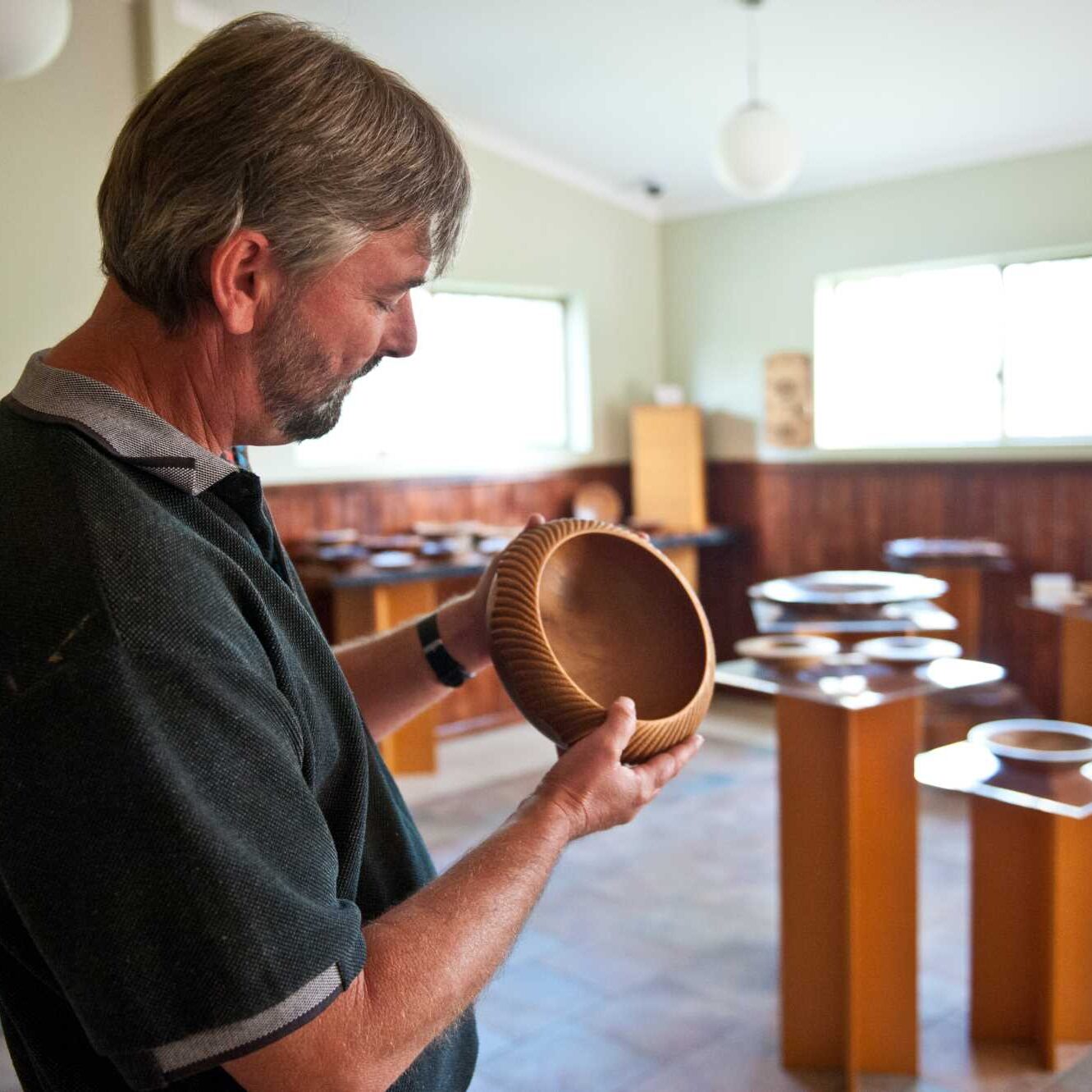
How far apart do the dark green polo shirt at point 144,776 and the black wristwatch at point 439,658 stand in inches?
22.7

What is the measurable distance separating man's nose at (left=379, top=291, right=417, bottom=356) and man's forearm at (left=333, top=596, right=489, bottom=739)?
47cm

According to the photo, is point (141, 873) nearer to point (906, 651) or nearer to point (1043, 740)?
point (1043, 740)

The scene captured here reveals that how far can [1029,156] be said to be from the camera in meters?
5.21

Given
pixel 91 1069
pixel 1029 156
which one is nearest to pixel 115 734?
pixel 91 1069

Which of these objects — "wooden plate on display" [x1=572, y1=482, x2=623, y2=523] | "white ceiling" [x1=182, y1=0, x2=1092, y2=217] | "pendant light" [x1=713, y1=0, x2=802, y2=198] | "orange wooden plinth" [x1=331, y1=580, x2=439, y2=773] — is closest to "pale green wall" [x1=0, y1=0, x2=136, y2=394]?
"white ceiling" [x1=182, y1=0, x2=1092, y2=217]

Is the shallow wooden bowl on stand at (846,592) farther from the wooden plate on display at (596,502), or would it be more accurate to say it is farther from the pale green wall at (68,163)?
the wooden plate on display at (596,502)

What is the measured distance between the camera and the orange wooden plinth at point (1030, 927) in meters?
2.64

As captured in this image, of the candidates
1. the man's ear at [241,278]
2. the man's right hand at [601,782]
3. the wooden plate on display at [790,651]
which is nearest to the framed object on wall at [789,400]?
the wooden plate on display at [790,651]

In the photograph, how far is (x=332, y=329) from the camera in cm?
93

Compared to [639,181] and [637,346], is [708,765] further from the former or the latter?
[639,181]

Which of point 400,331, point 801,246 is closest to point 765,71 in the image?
point 801,246

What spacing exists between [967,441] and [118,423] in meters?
5.24

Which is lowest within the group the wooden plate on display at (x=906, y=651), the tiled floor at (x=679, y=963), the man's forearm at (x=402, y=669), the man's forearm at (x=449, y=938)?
the tiled floor at (x=679, y=963)

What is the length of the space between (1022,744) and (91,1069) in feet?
7.31
